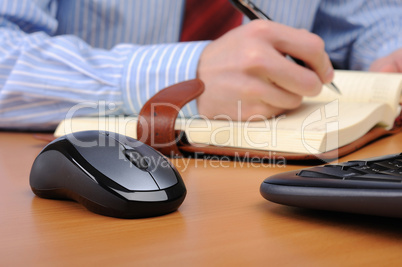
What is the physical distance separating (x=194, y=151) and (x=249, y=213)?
0.22 meters

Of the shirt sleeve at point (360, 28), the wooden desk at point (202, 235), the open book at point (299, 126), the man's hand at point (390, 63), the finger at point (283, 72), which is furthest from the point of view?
the shirt sleeve at point (360, 28)

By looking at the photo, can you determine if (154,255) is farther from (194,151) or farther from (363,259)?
(194,151)

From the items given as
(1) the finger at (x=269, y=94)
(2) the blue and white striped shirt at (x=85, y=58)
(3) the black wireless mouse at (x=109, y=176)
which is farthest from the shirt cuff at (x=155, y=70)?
(3) the black wireless mouse at (x=109, y=176)

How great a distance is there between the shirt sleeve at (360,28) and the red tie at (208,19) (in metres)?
0.29

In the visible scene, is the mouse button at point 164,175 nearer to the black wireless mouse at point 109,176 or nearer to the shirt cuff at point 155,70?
the black wireless mouse at point 109,176

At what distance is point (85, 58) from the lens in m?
0.77

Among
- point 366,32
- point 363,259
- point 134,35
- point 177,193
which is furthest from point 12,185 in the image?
point 366,32

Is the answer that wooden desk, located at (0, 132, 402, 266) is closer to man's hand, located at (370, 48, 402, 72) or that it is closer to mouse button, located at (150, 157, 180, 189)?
mouse button, located at (150, 157, 180, 189)

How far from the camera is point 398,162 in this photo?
31cm

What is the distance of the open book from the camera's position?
19.4 inches

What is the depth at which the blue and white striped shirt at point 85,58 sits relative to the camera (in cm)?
72

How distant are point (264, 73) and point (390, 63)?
536 millimetres

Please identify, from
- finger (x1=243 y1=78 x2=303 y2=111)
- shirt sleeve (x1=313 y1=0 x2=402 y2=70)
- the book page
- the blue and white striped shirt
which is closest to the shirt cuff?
the blue and white striped shirt

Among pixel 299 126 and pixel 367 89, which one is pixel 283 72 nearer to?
pixel 299 126
